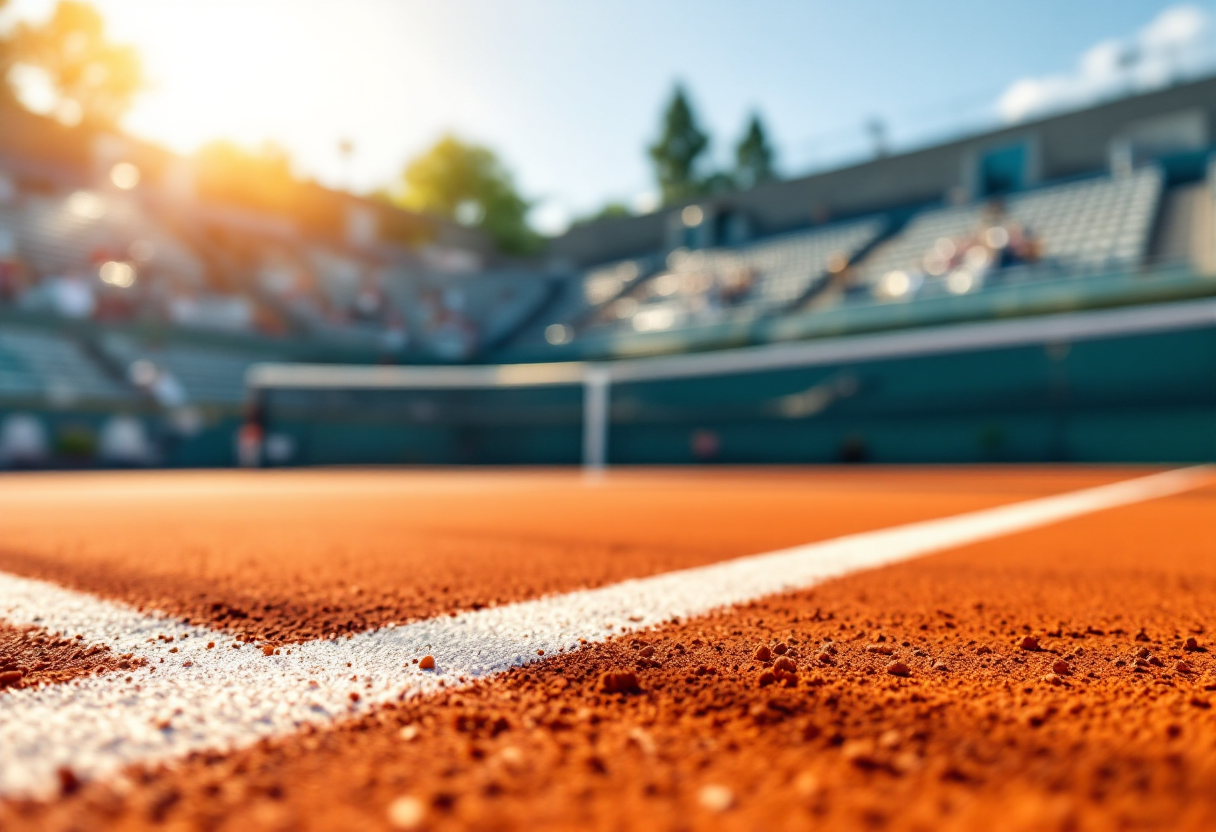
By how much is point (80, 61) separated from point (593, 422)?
2509cm

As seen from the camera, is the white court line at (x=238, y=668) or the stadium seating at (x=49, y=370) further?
the stadium seating at (x=49, y=370)

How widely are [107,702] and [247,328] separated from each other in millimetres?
15159

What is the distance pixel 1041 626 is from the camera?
4.31 ft

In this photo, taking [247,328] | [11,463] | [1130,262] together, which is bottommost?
[11,463]

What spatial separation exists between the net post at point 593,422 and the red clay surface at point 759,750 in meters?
11.8

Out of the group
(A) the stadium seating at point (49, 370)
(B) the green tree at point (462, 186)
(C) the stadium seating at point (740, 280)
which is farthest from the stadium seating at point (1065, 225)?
(B) the green tree at point (462, 186)

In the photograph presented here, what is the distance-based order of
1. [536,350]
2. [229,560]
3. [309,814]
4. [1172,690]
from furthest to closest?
[536,350], [229,560], [1172,690], [309,814]

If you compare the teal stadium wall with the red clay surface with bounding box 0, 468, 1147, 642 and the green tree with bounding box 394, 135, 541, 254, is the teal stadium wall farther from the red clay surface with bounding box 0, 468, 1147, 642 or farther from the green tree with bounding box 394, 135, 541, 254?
the green tree with bounding box 394, 135, 541, 254

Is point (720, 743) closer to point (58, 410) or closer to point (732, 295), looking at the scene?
point (58, 410)

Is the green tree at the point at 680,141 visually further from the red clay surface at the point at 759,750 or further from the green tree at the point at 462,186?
the red clay surface at the point at 759,750

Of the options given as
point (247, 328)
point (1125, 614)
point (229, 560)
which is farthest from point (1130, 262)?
point (247, 328)

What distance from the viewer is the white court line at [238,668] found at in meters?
0.70

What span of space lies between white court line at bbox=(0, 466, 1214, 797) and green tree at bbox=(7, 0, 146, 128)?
29.7 metres

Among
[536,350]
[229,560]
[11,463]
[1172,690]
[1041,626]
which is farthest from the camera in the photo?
[536,350]
